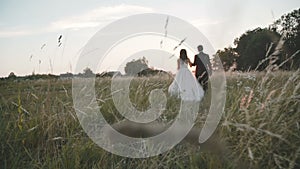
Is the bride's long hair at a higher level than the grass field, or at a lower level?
higher

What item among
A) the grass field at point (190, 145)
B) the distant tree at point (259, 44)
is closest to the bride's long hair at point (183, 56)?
the distant tree at point (259, 44)

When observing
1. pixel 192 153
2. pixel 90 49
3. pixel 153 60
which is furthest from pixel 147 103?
pixel 192 153

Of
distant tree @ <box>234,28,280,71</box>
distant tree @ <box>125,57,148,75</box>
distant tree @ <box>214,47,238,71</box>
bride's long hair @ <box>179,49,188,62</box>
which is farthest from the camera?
bride's long hair @ <box>179,49,188,62</box>

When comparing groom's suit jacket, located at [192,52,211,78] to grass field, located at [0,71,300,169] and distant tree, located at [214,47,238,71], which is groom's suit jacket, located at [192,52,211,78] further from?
grass field, located at [0,71,300,169]

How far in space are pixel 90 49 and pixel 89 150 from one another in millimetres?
1328

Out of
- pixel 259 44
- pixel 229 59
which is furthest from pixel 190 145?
pixel 229 59

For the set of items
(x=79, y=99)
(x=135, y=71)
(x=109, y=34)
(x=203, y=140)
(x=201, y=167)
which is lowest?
(x=201, y=167)

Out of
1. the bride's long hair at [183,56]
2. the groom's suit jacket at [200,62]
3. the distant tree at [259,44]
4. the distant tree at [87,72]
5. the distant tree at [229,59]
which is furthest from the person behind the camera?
the groom's suit jacket at [200,62]

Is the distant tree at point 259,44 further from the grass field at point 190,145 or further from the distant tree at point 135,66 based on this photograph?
the distant tree at point 135,66

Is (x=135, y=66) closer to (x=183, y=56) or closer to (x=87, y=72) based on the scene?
(x=87, y=72)

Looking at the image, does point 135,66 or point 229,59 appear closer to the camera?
point 135,66

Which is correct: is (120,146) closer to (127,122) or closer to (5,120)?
(127,122)

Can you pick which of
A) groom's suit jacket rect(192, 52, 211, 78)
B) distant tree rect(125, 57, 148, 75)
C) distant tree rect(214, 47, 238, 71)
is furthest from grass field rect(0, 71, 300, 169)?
groom's suit jacket rect(192, 52, 211, 78)

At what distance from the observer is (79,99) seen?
346 cm
